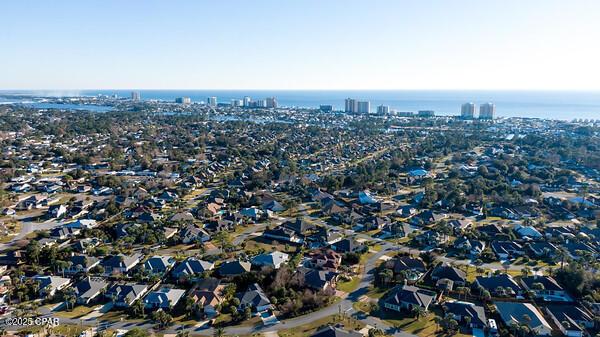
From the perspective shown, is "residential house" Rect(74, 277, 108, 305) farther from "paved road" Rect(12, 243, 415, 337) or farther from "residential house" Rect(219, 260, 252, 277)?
"residential house" Rect(219, 260, 252, 277)

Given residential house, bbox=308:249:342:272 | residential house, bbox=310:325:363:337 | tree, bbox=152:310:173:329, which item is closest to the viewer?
residential house, bbox=310:325:363:337

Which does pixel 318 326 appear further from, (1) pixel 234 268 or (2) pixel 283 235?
→ (2) pixel 283 235

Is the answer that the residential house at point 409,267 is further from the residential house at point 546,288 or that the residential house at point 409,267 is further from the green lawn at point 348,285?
the residential house at point 546,288

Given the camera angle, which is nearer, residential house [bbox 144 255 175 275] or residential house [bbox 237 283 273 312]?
residential house [bbox 237 283 273 312]

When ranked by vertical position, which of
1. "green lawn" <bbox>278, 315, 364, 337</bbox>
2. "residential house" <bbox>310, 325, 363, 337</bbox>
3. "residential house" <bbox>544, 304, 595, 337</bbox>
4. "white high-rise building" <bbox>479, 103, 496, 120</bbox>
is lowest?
"green lawn" <bbox>278, 315, 364, 337</bbox>

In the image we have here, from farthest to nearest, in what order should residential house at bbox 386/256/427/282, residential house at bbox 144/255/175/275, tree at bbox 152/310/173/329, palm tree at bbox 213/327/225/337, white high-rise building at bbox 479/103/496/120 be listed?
1. white high-rise building at bbox 479/103/496/120
2. residential house at bbox 144/255/175/275
3. residential house at bbox 386/256/427/282
4. tree at bbox 152/310/173/329
5. palm tree at bbox 213/327/225/337

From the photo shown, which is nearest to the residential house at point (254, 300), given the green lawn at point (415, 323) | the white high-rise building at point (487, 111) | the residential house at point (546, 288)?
the green lawn at point (415, 323)

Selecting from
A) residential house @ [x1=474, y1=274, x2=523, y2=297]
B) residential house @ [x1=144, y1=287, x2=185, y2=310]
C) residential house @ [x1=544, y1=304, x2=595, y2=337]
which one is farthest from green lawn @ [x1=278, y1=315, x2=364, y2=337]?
residential house @ [x1=544, y1=304, x2=595, y2=337]

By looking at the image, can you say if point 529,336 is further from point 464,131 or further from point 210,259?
point 464,131

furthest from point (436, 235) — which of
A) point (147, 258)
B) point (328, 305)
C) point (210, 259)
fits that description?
point (147, 258)

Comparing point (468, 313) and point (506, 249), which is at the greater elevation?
point (468, 313)

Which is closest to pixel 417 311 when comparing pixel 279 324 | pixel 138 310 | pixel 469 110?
pixel 279 324

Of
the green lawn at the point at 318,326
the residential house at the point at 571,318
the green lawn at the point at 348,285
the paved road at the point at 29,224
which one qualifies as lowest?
the green lawn at the point at 348,285
